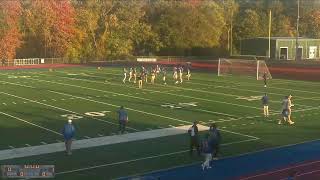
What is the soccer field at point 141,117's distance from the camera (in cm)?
1728

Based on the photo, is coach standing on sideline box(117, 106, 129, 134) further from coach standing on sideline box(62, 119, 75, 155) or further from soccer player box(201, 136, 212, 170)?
soccer player box(201, 136, 212, 170)

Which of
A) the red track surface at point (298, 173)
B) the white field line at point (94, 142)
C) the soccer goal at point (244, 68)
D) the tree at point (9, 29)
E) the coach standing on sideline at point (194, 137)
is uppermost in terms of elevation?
the tree at point (9, 29)

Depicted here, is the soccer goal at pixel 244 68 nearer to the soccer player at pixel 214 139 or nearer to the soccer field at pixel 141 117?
the soccer field at pixel 141 117

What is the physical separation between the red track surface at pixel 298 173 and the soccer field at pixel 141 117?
2380mm

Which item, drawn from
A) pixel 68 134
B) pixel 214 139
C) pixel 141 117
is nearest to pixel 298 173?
pixel 214 139

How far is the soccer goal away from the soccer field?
13.3 ft

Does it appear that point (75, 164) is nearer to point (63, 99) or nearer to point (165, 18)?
point (63, 99)

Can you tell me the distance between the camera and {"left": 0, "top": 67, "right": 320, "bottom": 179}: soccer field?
1728 centimetres

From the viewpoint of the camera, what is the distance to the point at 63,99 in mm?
31594

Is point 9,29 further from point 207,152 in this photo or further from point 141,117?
point 207,152

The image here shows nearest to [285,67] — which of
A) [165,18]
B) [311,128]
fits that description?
[165,18]

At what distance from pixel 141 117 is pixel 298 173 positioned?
10.8 metres

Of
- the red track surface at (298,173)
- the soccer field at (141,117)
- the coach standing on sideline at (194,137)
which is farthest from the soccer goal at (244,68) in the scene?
the red track surface at (298,173)

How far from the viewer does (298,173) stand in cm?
1551
